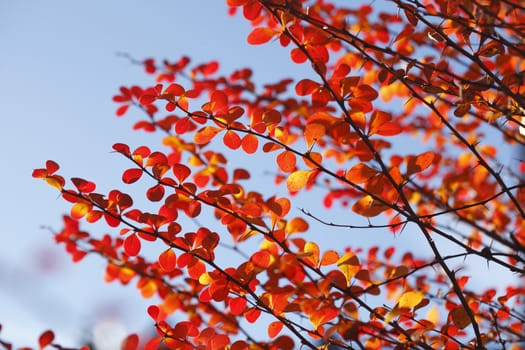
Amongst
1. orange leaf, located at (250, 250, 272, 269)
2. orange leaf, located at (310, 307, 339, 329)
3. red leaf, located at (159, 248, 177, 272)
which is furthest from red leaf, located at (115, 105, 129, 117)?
orange leaf, located at (310, 307, 339, 329)

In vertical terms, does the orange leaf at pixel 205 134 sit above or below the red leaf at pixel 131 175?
above

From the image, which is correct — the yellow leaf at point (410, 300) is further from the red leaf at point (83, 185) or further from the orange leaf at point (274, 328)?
the red leaf at point (83, 185)

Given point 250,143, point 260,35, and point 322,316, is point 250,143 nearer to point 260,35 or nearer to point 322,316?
point 260,35

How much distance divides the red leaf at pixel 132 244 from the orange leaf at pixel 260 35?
0.66m

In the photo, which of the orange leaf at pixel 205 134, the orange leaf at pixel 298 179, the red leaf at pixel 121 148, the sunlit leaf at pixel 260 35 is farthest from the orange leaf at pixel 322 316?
the sunlit leaf at pixel 260 35

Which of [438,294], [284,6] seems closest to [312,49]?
[284,6]

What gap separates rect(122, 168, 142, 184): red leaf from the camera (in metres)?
1.50

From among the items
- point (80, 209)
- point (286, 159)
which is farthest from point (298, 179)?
point (80, 209)

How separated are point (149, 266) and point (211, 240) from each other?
1.10m

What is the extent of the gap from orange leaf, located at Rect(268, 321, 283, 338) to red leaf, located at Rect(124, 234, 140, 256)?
1.46 ft

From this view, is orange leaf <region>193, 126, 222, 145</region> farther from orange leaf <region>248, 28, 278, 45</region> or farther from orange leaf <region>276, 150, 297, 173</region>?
orange leaf <region>248, 28, 278, 45</region>

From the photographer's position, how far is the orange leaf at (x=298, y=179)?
1432 mm

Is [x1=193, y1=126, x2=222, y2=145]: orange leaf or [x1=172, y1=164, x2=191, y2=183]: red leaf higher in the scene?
[x1=193, y1=126, x2=222, y2=145]: orange leaf

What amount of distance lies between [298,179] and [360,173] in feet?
0.55
